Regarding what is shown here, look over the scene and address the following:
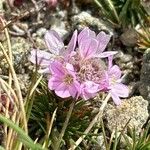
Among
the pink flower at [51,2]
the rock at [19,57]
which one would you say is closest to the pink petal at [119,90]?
the rock at [19,57]

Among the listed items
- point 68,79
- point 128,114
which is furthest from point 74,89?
point 128,114

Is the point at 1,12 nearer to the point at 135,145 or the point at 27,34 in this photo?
the point at 27,34

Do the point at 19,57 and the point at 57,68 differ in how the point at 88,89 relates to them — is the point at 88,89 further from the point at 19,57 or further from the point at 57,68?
Result: the point at 19,57

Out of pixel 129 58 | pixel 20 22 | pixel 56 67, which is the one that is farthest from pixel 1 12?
pixel 56 67

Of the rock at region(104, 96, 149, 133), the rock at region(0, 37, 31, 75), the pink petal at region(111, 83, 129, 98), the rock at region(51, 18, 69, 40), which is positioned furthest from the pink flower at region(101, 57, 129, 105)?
the rock at region(51, 18, 69, 40)

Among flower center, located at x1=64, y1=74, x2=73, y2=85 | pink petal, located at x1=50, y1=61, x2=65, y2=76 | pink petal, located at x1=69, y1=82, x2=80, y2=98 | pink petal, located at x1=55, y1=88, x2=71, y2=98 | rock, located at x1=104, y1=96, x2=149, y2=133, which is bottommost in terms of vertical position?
rock, located at x1=104, y1=96, x2=149, y2=133

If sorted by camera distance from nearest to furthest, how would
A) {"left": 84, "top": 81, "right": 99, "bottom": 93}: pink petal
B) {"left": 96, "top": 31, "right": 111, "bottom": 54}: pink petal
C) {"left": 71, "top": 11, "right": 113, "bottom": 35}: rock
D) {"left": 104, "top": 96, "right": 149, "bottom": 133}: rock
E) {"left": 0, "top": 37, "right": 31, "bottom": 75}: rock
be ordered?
{"left": 84, "top": 81, "right": 99, "bottom": 93}: pink petal < {"left": 96, "top": 31, "right": 111, "bottom": 54}: pink petal < {"left": 104, "top": 96, "right": 149, "bottom": 133}: rock < {"left": 0, "top": 37, "right": 31, "bottom": 75}: rock < {"left": 71, "top": 11, "right": 113, "bottom": 35}: rock

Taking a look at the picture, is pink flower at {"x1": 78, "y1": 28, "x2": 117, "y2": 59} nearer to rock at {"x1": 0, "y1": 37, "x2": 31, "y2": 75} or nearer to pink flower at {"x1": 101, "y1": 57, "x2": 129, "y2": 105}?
pink flower at {"x1": 101, "y1": 57, "x2": 129, "y2": 105}

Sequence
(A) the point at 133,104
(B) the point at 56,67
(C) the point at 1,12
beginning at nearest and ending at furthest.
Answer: (B) the point at 56,67
(A) the point at 133,104
(C) the point at 1,12
